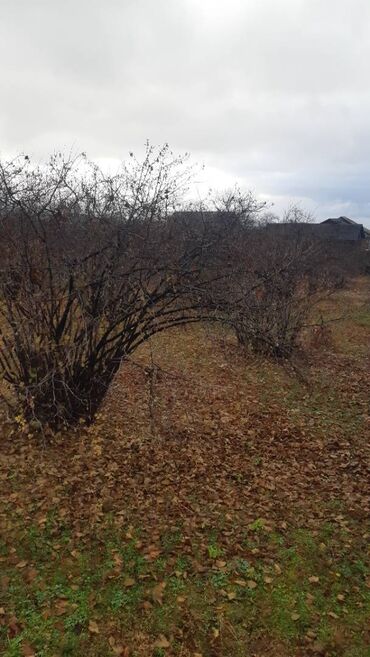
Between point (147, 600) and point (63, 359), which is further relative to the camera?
point (63, 359)

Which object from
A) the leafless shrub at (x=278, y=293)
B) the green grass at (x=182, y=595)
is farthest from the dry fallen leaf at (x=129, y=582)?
the leafless shrub at (x=278, y=293)

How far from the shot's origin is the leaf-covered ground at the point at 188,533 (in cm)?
330

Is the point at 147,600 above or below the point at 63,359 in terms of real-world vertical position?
below

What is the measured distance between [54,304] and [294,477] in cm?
363

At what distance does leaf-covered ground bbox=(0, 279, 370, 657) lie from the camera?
3.30m

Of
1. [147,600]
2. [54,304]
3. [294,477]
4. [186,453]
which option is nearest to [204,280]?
[54,304]

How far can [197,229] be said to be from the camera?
20.1 ft

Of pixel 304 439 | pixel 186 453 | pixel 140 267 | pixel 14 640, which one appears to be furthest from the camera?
pixel 304 439

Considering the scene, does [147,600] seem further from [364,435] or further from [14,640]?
[364,435]

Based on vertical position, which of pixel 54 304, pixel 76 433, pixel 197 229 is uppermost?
pixel 197 229

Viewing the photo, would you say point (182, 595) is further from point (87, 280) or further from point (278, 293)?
point (278, 293)

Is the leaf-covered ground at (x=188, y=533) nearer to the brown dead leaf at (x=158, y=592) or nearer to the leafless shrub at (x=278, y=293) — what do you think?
the brown dead leaf at (x=158, y=592)

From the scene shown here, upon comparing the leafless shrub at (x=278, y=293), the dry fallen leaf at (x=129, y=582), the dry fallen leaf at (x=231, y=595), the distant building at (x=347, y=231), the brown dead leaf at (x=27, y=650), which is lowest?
the dry fallen leaf at (x=231, y=595)

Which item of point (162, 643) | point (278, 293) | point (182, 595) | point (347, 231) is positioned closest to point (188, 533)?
point (182, 595)
